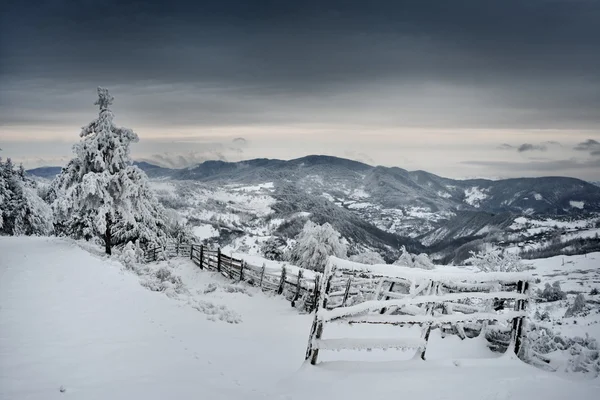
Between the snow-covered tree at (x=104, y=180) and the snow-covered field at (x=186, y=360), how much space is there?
25.9 feet

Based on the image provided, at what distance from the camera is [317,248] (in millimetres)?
37312

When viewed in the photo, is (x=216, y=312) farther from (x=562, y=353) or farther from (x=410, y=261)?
(x=410, y=261)

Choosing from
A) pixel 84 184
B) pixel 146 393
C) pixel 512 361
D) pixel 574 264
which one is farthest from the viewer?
pixel 574 264

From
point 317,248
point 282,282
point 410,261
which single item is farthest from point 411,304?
point 410,261

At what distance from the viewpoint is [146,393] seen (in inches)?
190

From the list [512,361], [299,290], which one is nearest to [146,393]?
[512,361]

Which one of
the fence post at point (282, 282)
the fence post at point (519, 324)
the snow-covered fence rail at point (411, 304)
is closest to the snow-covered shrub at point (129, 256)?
the fence post at point (282, 282)

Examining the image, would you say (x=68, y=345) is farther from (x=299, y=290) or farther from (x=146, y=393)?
(x=299, y=290)

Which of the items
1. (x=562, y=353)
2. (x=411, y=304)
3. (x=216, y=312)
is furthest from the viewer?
(x=216, y=312)

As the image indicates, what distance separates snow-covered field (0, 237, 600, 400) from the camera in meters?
4.95

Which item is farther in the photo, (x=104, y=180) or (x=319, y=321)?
(x=104, y=180)

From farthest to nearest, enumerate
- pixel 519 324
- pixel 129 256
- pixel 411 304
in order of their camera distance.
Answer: pixel 129 256 < pixel 519 324 < pixel 411 304

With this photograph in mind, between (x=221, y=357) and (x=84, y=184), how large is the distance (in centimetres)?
1587

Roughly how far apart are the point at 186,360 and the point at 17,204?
3780 centimetres
